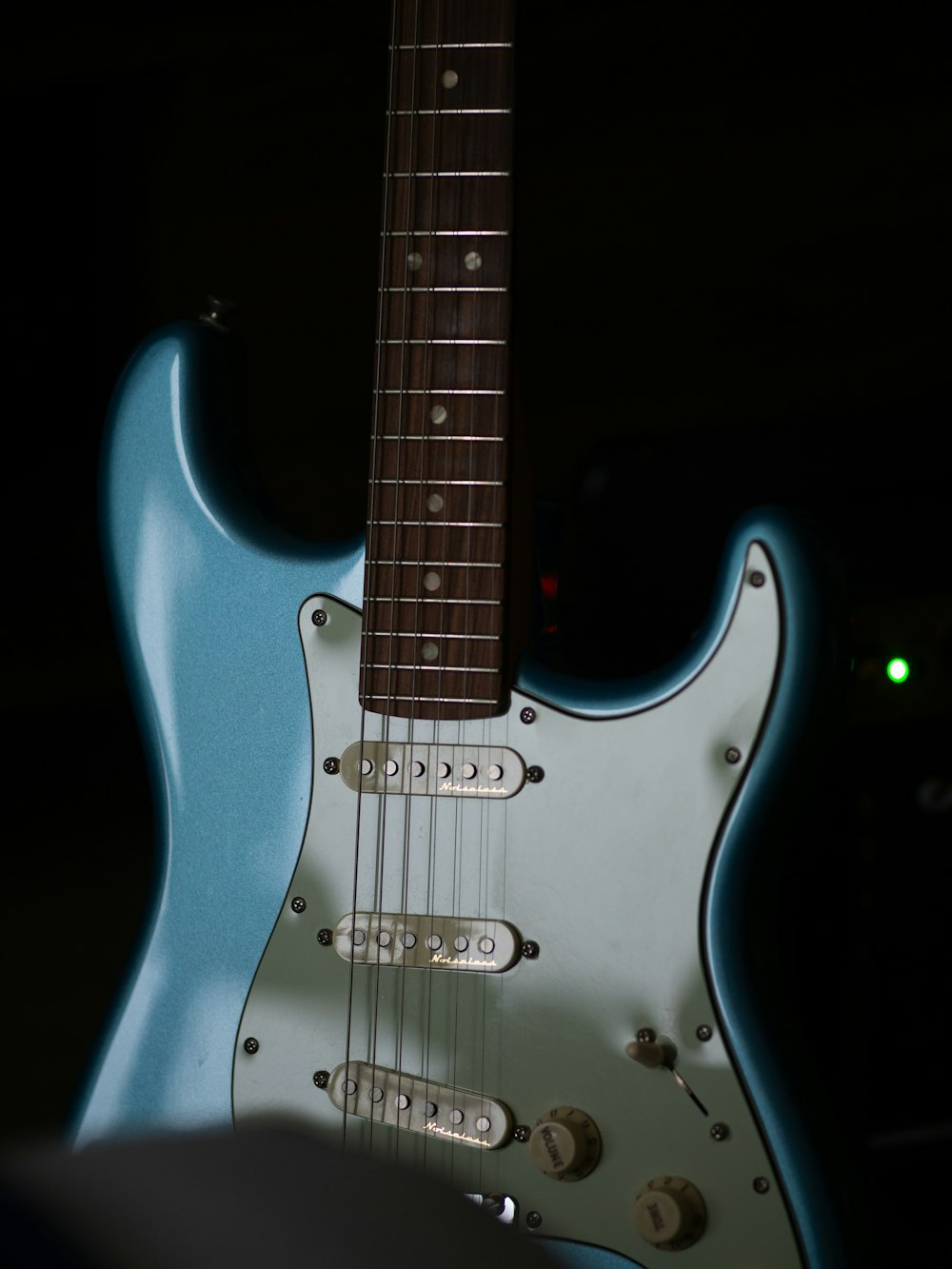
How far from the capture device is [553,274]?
1.56 m

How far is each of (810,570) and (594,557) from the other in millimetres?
424

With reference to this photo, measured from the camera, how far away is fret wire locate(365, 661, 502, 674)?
835 mm

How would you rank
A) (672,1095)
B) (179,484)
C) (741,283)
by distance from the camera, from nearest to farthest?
(672,1095)
(179,484)
(741,283)

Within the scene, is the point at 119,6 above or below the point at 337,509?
above

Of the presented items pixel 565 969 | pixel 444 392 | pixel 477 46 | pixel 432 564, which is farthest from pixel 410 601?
pixel 477 46

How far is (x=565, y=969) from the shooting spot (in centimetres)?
78

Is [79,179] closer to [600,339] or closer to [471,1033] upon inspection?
[600,339]


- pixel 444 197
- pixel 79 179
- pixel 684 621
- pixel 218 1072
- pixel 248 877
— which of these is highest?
pixel 79 179

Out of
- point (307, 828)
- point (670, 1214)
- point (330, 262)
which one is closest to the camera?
point (670, 1214)

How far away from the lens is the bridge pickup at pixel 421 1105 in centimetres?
77

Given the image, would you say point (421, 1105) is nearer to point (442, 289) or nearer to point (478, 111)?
point (442, 289)

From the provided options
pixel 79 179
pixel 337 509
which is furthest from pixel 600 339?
pixel 79 179

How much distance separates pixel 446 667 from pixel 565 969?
0.20 meters

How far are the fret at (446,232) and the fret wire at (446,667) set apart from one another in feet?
0.94
